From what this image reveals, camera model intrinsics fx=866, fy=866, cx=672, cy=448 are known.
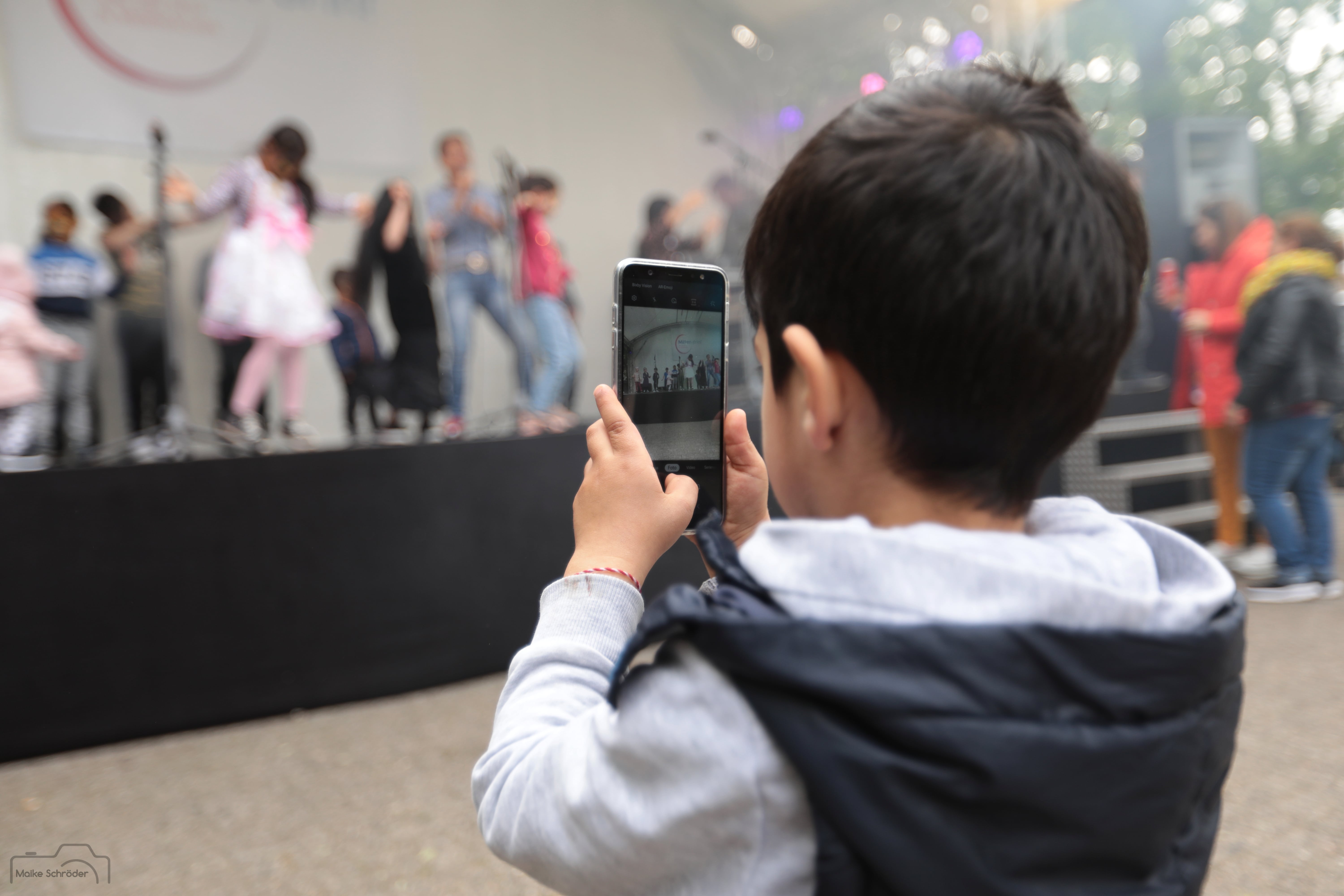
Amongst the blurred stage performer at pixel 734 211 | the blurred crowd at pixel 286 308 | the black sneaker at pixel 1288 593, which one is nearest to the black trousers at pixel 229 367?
the blurred crowd at pixel 286 308

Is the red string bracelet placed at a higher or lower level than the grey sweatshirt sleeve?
higher

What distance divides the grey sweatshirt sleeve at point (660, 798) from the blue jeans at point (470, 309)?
348 cm

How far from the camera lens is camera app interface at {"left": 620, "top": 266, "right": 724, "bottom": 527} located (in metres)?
0.69

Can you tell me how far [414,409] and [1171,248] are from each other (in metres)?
4.85

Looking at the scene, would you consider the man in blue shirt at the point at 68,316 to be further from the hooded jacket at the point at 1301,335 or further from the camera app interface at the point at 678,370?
the hooded jacket at the point at 1301,335

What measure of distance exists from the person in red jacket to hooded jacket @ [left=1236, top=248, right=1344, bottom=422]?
495 millimetres

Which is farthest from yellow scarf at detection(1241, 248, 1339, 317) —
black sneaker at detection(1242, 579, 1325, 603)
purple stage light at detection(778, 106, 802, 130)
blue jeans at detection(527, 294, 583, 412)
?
purple stage light at detection(778, 106, 802, 130)

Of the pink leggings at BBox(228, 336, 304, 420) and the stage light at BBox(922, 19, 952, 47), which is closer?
the pink leggings at BBox(228, 336, 304, 420)

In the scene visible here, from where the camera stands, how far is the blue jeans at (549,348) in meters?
3.92

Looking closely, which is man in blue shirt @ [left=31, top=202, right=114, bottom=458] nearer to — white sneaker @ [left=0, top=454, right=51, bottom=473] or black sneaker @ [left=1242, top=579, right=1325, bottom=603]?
white sneaker @ [left=0, top=454, right=51, bottom=473]

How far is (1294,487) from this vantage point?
3.60 metres

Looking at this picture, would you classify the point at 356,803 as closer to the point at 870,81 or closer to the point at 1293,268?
the point at 1293,268

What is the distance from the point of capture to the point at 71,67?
352 cm

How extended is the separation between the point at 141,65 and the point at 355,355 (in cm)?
146
